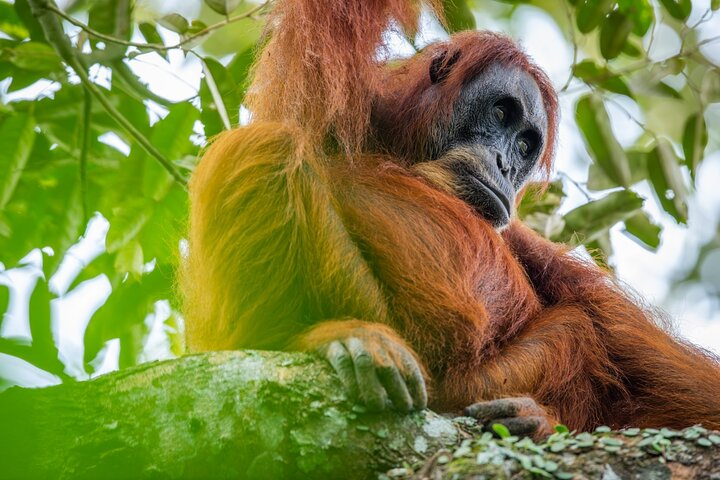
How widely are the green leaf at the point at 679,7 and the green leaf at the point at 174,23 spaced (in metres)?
2.78

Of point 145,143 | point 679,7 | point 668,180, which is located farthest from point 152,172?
point 679,7

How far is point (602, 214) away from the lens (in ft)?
18.2

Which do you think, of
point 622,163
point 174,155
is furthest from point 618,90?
point 174,155

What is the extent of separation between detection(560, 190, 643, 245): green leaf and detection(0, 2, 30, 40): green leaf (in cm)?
356

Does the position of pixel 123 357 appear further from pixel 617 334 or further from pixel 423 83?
pixel 617 334

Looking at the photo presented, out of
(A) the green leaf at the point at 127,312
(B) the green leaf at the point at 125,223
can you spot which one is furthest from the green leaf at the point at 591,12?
(A) the green leaf at the point at 127,312

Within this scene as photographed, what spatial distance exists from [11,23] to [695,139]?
4.20m

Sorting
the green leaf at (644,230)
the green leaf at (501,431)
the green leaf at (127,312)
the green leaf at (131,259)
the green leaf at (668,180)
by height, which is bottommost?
the green leaf at (501,431)

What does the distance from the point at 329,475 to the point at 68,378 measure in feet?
3.02

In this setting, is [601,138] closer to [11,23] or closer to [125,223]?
[125,223]

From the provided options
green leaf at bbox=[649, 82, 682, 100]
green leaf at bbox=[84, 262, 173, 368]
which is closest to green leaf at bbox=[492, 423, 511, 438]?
green leaf at bbox=[84, 262, 173, 368]

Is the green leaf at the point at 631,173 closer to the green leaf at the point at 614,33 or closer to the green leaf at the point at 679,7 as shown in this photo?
the green leaf at the point at 614,33

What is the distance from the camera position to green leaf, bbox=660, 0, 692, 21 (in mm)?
5172

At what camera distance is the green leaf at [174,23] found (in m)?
5.05
